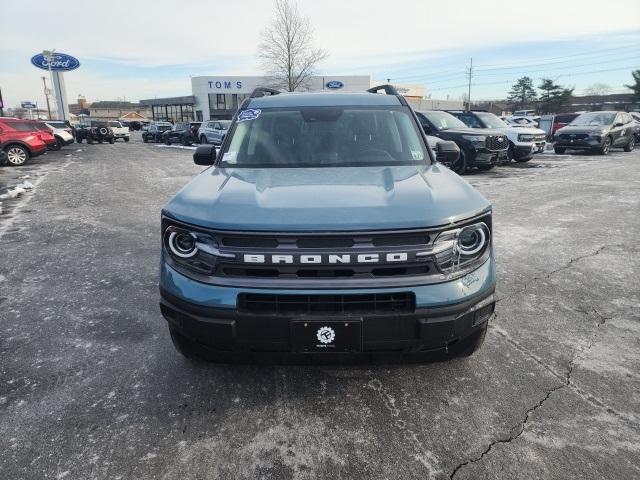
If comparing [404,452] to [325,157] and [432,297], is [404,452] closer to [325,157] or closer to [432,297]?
[432,297]

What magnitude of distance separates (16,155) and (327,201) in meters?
17.7

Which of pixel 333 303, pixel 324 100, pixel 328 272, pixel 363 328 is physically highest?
pixel 324 100

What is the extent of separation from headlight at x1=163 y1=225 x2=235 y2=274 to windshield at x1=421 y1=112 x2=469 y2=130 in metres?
11.3

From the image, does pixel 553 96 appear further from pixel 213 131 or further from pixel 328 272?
pixel 328 272

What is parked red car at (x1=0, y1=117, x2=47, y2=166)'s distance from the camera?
15.4 m

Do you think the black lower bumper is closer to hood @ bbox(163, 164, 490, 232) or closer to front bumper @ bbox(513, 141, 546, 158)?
hood @ bbox(163, 164, 490, 232)

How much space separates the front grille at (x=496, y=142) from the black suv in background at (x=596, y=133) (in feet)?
24.0

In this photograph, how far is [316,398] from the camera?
102 inches

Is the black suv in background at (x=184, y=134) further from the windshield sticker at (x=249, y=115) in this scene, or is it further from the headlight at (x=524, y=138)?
the windshield sticker at (x=249, y=115)

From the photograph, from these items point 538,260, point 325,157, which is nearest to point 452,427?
point 325,157

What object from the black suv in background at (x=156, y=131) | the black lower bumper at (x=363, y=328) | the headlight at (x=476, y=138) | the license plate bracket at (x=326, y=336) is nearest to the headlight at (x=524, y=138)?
the headlight at (x=476, y=138)

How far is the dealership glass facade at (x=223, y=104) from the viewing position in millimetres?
60281

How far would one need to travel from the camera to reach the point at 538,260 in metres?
5.07

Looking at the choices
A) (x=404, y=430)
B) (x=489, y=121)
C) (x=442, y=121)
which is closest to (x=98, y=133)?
(x=442, y=121)
